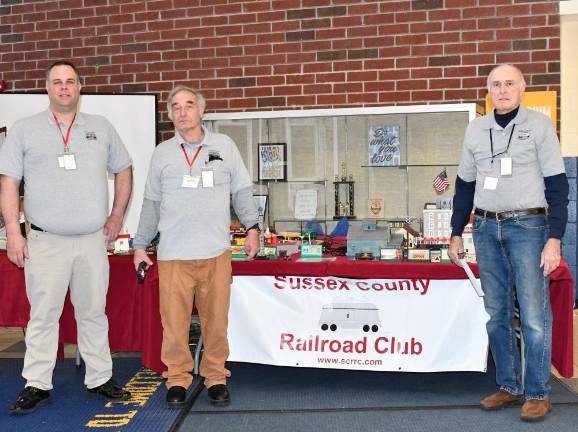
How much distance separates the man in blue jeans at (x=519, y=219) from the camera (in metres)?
2.52

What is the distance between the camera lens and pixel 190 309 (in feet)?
9.20

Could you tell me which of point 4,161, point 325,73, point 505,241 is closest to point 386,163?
point 325,73

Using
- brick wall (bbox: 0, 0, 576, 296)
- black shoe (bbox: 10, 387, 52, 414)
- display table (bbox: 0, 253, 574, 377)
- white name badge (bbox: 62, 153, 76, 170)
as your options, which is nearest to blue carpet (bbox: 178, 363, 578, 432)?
display table (bbox: 0, 253, 574, 377)

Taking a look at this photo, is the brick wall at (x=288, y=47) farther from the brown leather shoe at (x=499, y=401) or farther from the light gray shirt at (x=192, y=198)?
the brown leather shoe at (x=499, y=401)

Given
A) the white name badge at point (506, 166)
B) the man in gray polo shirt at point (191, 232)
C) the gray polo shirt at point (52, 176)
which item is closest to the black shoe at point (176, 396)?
the man in gray polo shirt at point (191, 232)

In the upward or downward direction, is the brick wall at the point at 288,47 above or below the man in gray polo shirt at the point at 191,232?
above

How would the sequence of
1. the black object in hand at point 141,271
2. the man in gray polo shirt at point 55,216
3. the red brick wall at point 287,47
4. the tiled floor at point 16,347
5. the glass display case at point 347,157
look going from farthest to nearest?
the glass display case at point 347,157 → the red brick wall at point 287,47 → the tiled floor at point 16,347 → the black object in hand at point 141,271 → the man in gray polo shirt at point 55,216

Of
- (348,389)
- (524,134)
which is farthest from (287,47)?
(348,389)

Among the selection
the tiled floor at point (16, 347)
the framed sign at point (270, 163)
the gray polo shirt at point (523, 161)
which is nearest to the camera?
the gray polo shirt at point (523, 161)

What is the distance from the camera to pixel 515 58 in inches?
176

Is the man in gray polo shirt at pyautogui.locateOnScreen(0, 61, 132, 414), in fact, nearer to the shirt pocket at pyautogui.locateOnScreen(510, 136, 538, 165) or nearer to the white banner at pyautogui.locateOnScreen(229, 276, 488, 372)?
the white banner at pyautogui.locateOnScreen(229, 276, 488, 372)

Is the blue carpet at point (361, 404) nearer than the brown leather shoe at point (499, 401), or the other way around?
the blue carpet at point (361, 404)

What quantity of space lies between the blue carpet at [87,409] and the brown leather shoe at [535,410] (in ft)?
4.88

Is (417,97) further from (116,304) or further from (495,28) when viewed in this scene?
(116,304)
